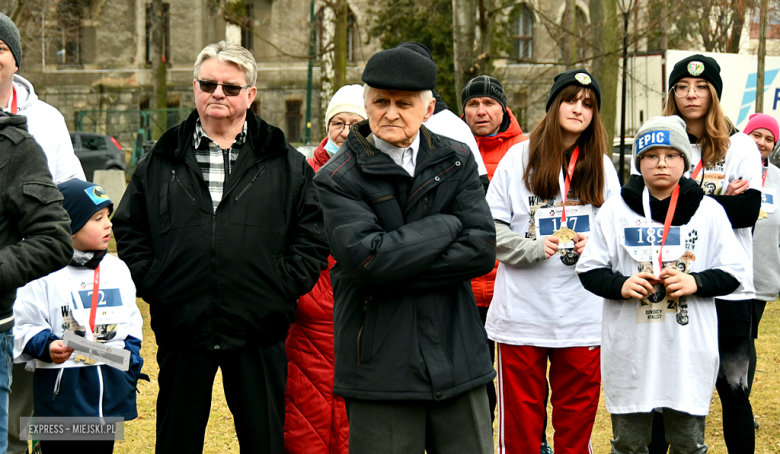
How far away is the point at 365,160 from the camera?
3.25m

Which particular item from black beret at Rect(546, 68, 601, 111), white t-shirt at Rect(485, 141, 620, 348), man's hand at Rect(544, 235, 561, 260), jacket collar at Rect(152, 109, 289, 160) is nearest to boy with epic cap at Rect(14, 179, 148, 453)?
jacket collar at Rect(152, 109, 289, 160)

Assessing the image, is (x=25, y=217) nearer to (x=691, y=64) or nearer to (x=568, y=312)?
(x=568, y=312)

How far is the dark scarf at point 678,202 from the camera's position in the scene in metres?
4.09

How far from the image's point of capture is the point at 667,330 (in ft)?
13.3

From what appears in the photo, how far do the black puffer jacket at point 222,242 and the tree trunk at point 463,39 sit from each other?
9913mm

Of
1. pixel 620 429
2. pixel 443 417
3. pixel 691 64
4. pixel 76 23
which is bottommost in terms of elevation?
pixel 620 429

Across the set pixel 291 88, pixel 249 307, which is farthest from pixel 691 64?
pixel 291 88

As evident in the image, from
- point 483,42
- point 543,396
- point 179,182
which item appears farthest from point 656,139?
point 483,42

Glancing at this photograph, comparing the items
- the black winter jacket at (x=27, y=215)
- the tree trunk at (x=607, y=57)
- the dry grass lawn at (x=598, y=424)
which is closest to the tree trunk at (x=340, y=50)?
the tree trunk at (x=607, y=57)

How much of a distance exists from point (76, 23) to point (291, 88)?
422 inches

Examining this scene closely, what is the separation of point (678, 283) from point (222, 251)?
2031 mm

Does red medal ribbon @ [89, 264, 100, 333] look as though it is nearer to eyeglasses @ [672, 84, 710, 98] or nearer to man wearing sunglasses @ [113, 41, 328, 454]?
man wearing sunglasses @ [113, 41, 328, 454]

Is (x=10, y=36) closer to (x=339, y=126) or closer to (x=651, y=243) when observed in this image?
(x=339, y=126)

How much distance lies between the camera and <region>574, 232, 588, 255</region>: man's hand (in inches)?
176
